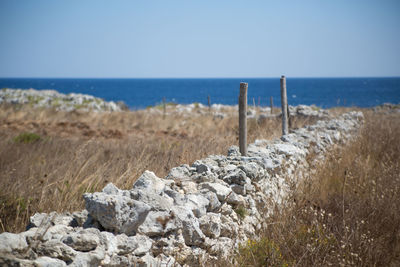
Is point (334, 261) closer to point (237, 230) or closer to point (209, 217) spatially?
point (237, 230)

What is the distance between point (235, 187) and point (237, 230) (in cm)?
64

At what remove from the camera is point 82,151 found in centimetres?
741

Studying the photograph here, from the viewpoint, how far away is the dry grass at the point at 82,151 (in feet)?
15.7

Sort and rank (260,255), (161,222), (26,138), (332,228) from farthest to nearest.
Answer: (26,138), (332,228), (260,255), (161,222)

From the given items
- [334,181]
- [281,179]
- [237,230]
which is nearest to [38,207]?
[237,230]

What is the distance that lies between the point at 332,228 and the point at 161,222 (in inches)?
111

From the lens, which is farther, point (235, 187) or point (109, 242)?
point (235, 187)

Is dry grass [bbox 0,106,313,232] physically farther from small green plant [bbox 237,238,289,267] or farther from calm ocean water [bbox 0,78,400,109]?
calm ocean water [bbox 0,78,400,109]

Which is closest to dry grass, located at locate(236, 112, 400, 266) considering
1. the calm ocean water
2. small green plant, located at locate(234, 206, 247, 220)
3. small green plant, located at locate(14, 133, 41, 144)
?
small green plant, located at locate(234, 206, 247, 220)

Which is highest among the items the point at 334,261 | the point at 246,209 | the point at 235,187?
the point at 235,187

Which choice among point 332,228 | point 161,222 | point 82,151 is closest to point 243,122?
point 332,228

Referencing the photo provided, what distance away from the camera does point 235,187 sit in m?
4.43

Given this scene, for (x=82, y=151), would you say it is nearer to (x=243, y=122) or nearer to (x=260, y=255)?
(x=243, y=122)

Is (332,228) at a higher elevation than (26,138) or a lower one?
lower
